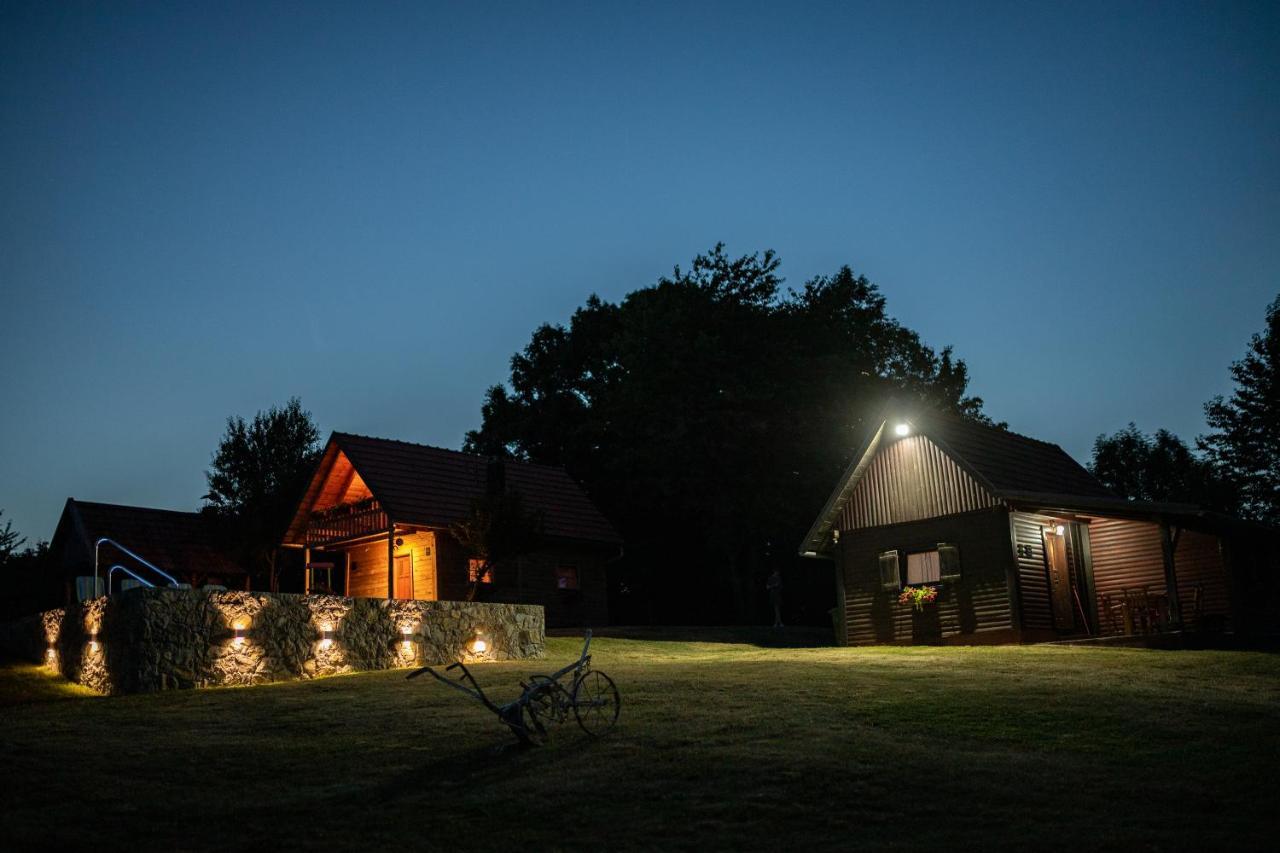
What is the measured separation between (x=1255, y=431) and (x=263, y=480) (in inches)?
1600

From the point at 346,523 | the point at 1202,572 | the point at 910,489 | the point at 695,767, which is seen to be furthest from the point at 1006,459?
the point at 346,523

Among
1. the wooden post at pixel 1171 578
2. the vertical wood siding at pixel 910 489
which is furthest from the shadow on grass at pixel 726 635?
the wooden post at pixel 1171 578

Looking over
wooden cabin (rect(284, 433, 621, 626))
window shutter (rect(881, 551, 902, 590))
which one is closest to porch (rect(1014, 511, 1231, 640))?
window shutter (rect(881, 551, 902, 590))

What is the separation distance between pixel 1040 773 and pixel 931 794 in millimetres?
1567

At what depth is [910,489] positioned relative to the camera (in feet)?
91.4

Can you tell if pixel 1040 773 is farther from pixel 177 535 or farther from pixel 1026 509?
pixel 177 535

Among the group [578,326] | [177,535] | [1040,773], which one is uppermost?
[578,326]

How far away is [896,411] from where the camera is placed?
28109 mm

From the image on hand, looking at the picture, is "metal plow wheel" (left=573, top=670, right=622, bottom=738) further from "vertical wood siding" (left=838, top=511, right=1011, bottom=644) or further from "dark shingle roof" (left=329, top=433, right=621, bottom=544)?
"dark shingle roof" (left=329, top=433, right=621, bottom=544)

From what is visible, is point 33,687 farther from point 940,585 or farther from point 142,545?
point 940,585

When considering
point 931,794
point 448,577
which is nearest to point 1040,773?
point 931,794

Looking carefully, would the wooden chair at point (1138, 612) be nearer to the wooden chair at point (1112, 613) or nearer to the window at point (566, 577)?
the wooden chair at point (1112, 613)

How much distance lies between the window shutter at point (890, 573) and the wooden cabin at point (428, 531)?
33.9 ft

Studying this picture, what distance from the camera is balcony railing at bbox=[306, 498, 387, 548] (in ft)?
113
